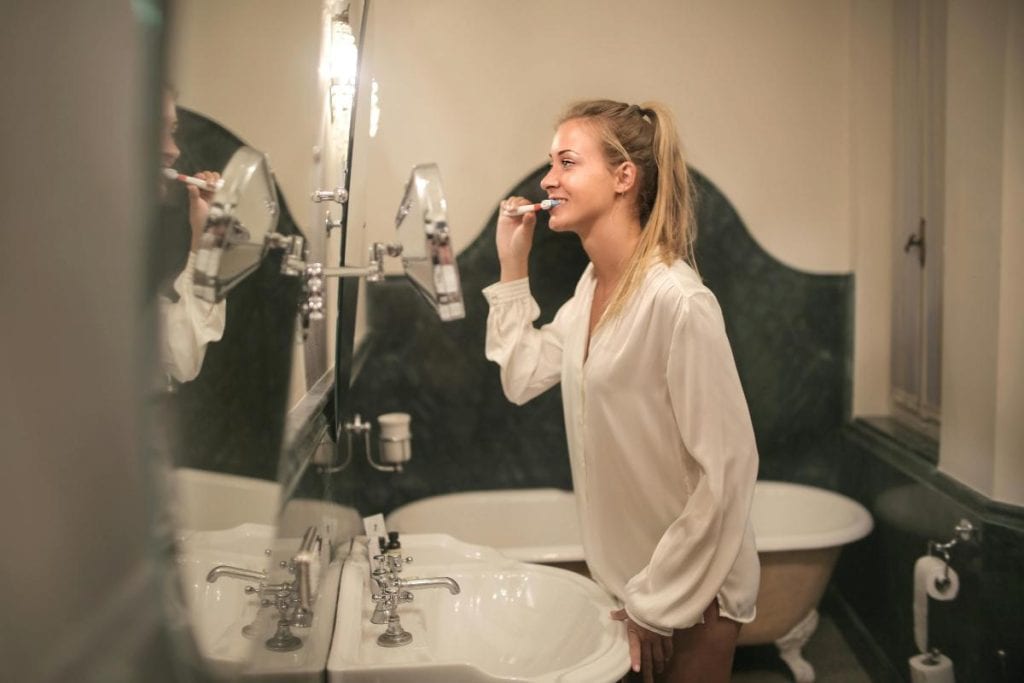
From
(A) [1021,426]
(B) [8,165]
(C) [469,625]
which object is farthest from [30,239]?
(A) [1021,426]

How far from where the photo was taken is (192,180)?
1.51 feet

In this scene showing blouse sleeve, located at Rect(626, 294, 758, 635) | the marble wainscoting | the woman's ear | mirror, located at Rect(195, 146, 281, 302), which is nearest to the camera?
mirror, located at Rect(195, 146, 281, 302)

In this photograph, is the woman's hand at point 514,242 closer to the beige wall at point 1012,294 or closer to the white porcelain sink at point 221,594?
the beige wall at point 1012,294

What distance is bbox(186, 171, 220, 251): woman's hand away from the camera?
463mm

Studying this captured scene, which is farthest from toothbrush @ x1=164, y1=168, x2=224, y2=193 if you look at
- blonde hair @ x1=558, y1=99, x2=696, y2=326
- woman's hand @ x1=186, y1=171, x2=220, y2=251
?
blonde hair @ x1=558, y1=99, x2=696, y2=326

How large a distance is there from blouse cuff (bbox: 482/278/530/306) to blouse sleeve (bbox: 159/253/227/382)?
132cm

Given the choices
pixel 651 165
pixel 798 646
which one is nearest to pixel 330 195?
pixel 651 165

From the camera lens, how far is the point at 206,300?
0.51m

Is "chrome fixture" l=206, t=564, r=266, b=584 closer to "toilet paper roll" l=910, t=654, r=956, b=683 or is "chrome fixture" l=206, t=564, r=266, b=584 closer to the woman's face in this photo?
the woman's face

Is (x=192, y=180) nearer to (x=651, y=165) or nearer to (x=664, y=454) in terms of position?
(x=664, y=454)

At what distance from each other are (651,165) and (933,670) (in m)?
1.22

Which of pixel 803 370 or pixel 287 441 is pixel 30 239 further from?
pixel 803 370

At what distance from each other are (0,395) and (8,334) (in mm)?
23

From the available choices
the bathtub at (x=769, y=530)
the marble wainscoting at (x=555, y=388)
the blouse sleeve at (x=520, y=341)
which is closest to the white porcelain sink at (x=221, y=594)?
the blouse sleeve at (x=520, y=341)
